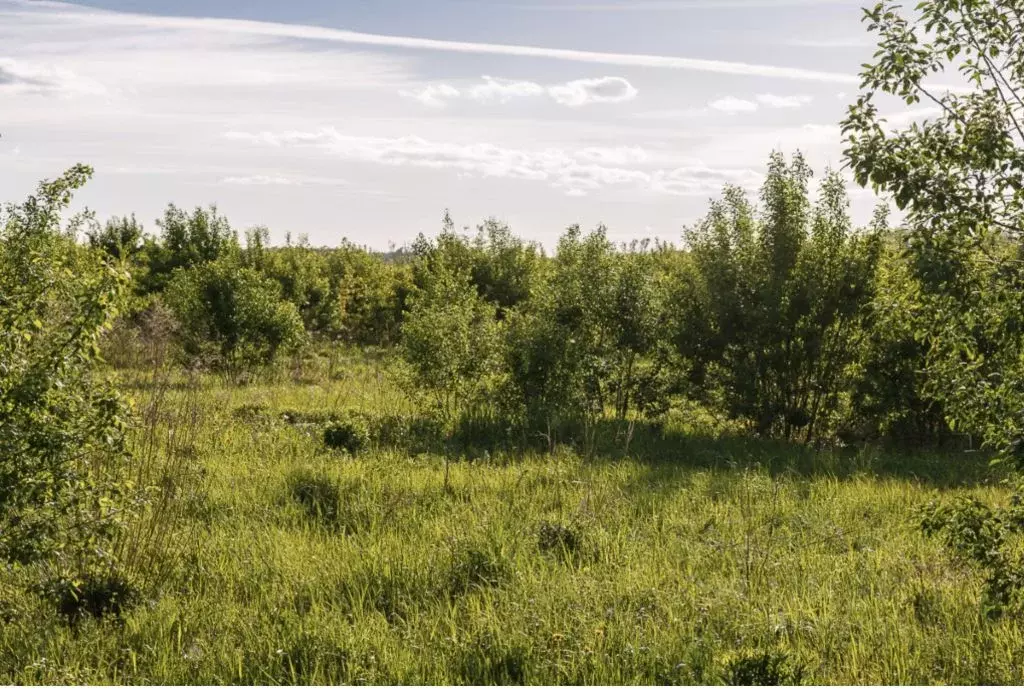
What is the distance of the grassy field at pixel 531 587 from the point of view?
18.7 ft

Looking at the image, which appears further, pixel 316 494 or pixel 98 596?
pixel 316 494

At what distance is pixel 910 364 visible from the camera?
583 inches

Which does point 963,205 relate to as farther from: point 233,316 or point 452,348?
point 233,316

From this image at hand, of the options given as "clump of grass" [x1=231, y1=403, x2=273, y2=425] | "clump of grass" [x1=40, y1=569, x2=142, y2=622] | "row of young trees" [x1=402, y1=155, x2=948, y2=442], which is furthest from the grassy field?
"row of young trees" [x1=402, y1=155, x2=948, y2=442]

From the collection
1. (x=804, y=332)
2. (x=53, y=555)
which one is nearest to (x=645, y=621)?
(x=53, y=555)

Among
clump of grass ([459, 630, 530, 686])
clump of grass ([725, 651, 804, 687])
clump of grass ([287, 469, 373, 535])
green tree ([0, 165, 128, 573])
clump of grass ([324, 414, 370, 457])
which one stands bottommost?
clump of grass ([459, 630, 530, 686])

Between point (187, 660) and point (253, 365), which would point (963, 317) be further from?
point (253, 365)

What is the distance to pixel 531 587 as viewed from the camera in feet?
22.4

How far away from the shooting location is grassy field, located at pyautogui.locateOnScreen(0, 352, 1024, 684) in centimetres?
570

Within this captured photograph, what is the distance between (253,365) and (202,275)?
273 centimetres

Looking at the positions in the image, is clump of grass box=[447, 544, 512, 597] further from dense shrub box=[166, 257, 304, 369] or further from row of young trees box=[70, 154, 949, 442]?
dense shrub box=[166, 257, 304, 369]

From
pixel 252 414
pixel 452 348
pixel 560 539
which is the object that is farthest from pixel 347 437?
pixel 560 539

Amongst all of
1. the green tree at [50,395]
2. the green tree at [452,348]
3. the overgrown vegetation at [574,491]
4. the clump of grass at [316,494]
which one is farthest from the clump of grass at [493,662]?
the green tree at [452,348]

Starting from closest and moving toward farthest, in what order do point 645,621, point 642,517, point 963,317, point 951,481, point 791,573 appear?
point 963,317
point 645,621
point 791,573
point 642,517
point 951,481
